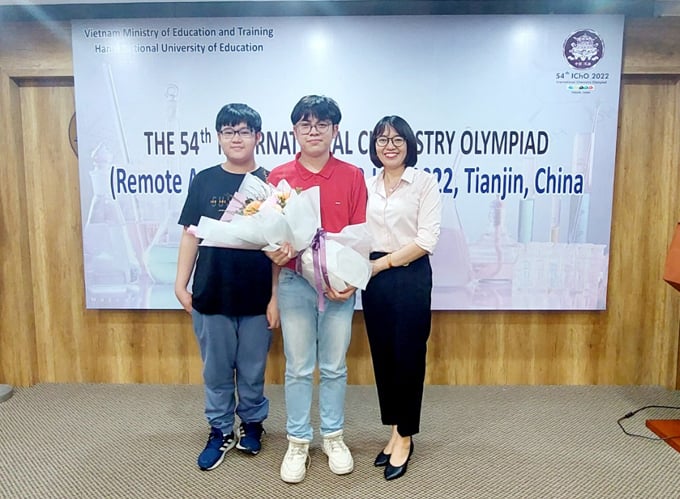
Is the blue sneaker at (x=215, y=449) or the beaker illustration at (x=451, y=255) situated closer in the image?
the blue sneaker at (x=215, y=449)

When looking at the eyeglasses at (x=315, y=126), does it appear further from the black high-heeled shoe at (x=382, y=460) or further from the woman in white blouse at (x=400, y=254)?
the black high-heeled shoe at (x=382, y=460)

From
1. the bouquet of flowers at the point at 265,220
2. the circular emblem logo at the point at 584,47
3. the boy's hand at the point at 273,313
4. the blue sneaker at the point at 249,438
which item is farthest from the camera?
the circular emblem logo at the point at 584,47

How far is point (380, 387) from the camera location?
6.47ft

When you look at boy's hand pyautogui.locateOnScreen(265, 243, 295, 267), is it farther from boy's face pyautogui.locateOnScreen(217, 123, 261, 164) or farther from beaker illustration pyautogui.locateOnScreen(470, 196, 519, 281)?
beaker illustration pyautogui.locateOnScreen(470, 196, 519, 281)

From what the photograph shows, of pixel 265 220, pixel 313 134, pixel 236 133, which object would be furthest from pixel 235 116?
pixel 265 220

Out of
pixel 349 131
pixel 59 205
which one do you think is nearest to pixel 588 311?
pixel 349 131

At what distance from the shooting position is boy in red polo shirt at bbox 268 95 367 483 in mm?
1841

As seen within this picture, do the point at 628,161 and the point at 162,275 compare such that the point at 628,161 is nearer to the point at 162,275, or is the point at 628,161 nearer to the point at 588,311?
the point at 588,311

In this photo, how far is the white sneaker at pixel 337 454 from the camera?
2.00 m

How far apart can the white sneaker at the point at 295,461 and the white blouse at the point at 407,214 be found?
0.83 metres

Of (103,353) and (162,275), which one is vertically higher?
(162,275)

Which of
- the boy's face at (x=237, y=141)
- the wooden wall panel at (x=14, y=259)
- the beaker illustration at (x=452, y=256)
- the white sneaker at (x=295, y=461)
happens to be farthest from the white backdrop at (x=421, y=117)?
the white sneaker at (x=295, y=461)

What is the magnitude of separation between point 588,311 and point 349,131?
1649 mm

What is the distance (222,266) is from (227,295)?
0.37ft
